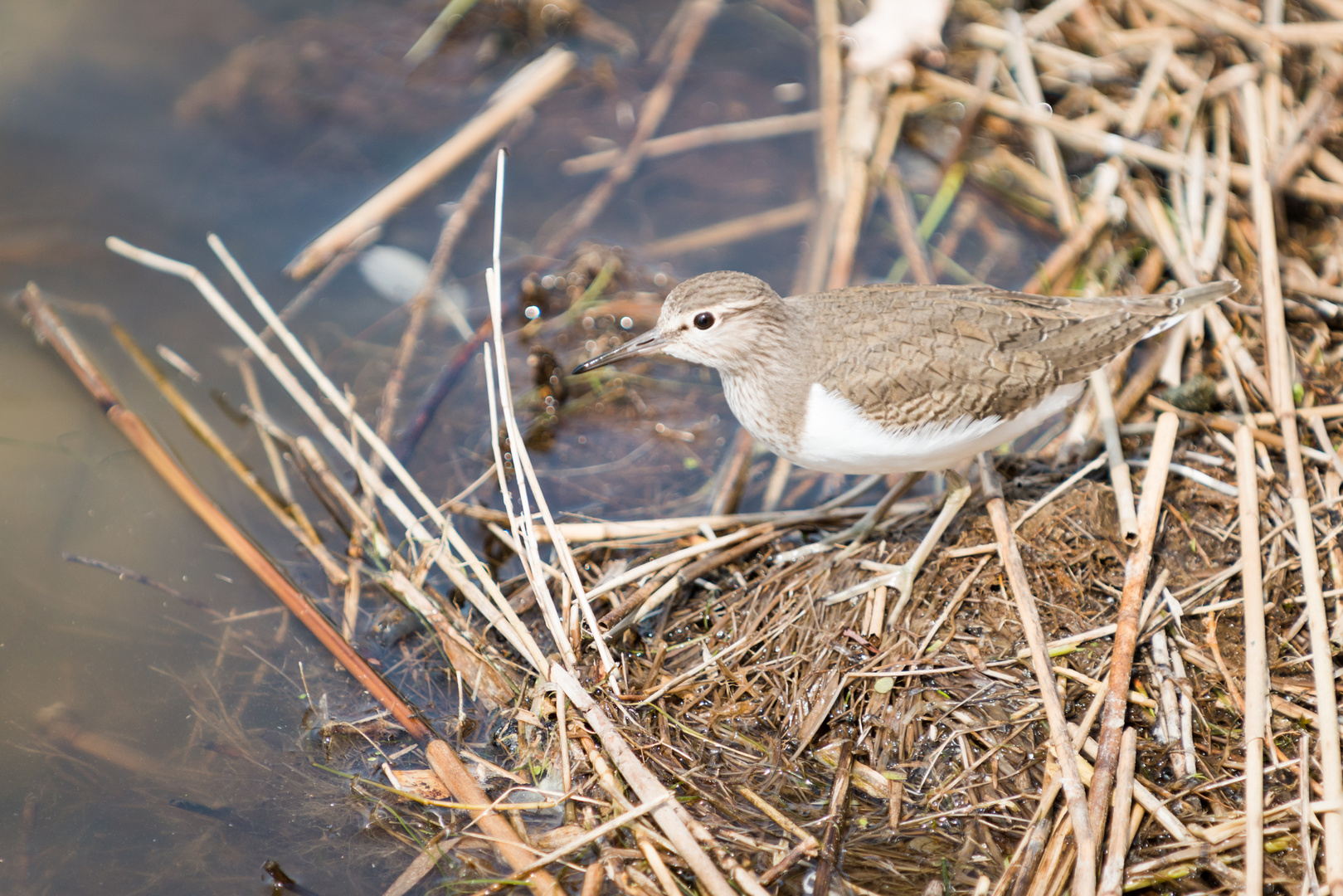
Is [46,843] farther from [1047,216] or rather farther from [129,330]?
[1047,216]

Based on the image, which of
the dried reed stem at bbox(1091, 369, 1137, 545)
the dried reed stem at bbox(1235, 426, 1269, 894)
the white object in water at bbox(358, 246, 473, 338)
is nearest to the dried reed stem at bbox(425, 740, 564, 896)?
the dried reed stem at bbox(1235, 426, 1269, 894)

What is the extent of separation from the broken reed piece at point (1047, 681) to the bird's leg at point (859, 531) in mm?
429

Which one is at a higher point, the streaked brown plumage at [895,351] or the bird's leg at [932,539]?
the streaked brown plumage at [895,351]

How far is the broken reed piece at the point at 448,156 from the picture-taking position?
6344 millimetres

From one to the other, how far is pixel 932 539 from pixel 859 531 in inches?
16.6

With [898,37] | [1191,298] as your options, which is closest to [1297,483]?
[1191,298]

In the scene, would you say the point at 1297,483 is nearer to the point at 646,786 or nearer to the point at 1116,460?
the point at 1116,460

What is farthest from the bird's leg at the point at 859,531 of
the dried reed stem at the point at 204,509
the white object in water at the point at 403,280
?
the white object in water at the point at 403,280

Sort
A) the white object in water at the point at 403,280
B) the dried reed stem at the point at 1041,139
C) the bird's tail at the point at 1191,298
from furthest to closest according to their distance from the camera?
the dried reed stem at the point at 1041,139 < the white object in water at the point at 403,280 < the bird's tail at the point at 1191,298

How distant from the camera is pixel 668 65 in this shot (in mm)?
7598

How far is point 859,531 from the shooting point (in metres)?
5.00

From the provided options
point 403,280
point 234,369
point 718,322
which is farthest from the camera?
point 403,280

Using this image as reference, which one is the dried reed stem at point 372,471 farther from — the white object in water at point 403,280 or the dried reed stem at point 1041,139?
the dried reed stem at point 1041,139

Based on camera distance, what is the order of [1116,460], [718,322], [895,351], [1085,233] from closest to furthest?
[895,351] < [718,322] < [1116,460] < [1085,233]
